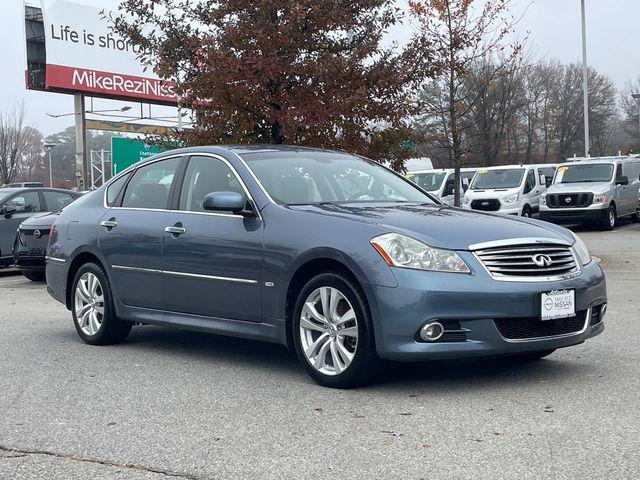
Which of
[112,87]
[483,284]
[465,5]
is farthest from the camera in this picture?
[112,87]

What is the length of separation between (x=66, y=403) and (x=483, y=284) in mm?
2587

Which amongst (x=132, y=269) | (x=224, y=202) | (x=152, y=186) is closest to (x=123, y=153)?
(x=152, y=186)

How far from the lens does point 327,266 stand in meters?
6.04

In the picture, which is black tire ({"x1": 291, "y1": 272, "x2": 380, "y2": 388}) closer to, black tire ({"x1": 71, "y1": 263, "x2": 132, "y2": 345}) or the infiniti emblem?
the infiniti emblem

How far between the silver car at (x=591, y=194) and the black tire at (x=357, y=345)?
65.8 feet

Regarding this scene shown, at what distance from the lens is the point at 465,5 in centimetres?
2033

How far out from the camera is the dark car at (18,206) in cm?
1630

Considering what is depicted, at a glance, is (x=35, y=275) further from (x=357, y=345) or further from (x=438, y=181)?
(x=438, y=181)

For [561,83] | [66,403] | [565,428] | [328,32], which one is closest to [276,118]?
[328,32]

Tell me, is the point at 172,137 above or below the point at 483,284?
above

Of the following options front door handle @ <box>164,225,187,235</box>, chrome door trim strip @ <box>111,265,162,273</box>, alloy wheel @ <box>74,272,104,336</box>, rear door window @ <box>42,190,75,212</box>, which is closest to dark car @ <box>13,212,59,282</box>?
rear door window @ <box>42,190,75,212</box>

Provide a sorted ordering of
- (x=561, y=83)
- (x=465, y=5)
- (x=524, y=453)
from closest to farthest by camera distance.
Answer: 1. (x=524, y=453)
2. (x=465, y=5)
3. (x=561, y=83)

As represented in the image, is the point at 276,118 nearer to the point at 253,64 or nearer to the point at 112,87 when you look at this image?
the point at 253,64

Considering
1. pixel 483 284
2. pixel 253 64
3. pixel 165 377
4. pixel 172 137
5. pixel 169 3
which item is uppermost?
pixel 169 3
